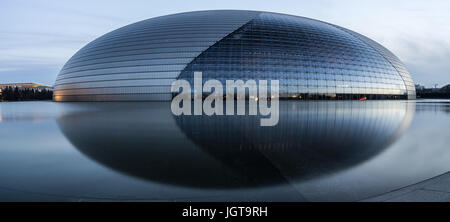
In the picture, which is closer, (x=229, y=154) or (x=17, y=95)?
(x=229, y=154)

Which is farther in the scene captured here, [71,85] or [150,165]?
[71,85]

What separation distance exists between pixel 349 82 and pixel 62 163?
39.2m

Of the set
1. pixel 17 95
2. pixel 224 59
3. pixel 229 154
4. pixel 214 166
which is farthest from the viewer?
pixel 17 95

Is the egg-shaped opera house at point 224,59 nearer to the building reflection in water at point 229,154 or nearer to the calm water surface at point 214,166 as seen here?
the building reflection in water at point 229,154

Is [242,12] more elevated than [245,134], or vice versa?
[242,12]

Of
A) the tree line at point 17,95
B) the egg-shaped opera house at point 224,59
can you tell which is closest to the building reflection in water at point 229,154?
the egg-shaped opera house at point 224,59

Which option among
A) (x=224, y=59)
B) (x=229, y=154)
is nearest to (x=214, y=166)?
(x=229, y=154)

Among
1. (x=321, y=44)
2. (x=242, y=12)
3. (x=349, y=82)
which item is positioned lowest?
(x=349, y=82)

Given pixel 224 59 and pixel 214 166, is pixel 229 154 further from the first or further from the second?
pixel 224 59

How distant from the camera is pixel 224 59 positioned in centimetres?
3150

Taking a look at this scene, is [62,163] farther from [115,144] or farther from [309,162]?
[309,162]

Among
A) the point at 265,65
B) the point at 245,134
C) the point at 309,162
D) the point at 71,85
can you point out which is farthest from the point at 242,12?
the point at 309,162
